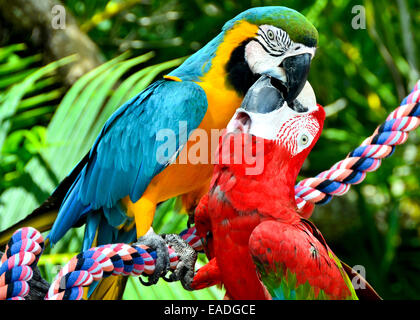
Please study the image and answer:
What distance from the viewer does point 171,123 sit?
2.55ft

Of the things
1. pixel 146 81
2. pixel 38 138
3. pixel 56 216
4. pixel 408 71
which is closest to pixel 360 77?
pixel 408 71

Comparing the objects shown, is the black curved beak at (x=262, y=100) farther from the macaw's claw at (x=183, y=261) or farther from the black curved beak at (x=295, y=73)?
the macaw's claw at (x=183, y=261)

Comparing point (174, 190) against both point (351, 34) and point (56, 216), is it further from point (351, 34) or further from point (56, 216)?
point (351, 34)

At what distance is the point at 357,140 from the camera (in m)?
1.93

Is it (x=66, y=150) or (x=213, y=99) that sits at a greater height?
(x=213, y=99)

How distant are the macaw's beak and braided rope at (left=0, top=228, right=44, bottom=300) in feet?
1.08

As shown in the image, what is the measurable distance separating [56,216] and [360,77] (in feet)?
5.00

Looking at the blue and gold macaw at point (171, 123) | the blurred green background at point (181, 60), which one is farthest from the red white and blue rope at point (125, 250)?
the blurred green background at point (181, 60)

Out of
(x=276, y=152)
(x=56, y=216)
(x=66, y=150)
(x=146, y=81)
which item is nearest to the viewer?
(x=276, y=152)

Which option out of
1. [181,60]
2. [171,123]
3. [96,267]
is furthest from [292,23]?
[181,60]

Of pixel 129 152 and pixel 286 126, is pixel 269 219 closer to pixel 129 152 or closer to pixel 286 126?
pixel 286 126

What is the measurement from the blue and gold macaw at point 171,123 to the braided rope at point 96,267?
15 centimetres

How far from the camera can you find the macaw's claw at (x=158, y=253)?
682 millimetres

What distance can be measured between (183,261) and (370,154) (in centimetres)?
29
